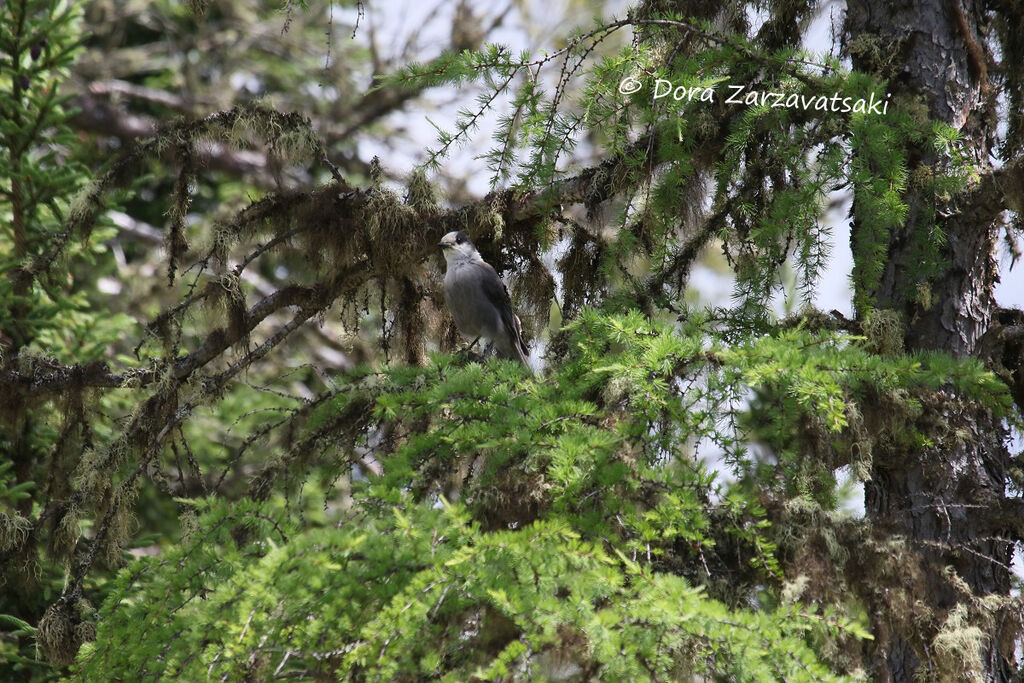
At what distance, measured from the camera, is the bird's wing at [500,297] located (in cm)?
530

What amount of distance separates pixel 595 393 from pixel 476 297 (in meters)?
1.68

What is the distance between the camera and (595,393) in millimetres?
3820

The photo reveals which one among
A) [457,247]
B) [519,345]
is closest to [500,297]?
[519,345]

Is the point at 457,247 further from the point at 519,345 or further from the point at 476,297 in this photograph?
the point at 519,345

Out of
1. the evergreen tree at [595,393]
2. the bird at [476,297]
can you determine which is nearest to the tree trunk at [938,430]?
the evergreen tree at [595,393]

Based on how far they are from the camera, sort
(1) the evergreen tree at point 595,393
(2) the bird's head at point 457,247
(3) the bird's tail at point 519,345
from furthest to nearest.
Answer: (3) the bird's tail at point 519,345, (2) the bird's head at point 457,247, (1) the evergreen tree at point 595,393

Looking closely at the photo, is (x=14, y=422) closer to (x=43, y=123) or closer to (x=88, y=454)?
(x=88, y=454)

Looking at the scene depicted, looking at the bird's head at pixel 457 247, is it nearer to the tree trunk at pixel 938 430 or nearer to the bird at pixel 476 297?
the bird at pixel 476 297

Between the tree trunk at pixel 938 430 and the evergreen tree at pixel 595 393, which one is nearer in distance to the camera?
the evergreen tree at pixel 595 393

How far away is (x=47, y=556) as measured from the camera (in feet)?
13.9

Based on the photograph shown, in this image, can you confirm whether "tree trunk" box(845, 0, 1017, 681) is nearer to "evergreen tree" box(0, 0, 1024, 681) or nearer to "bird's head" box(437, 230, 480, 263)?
"evergreen tree" box(0, 0, 1024, 681)

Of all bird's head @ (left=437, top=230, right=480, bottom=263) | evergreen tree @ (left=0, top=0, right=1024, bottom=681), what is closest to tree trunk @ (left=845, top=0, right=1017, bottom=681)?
evergreen tree @ (left=0, top=0, right=1024, bottom=681)

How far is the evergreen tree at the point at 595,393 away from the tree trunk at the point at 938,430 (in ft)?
0.05

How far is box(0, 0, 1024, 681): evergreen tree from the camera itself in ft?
8.57
